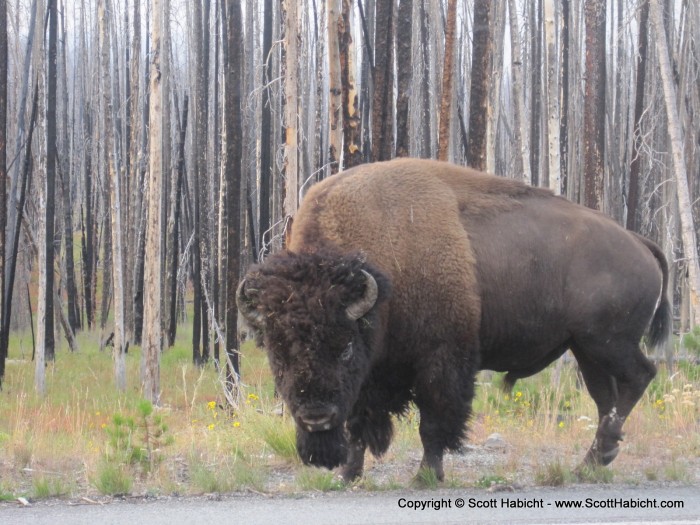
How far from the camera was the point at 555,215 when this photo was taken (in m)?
6.29

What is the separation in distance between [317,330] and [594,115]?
962 centimetres

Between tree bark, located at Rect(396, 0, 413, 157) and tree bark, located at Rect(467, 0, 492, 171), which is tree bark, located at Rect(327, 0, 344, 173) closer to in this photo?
tree bark, located at Rect(396, 0, 413, 157)

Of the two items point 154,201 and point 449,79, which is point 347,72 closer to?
point 449,79

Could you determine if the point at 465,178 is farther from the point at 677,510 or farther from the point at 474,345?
the point at 677,510

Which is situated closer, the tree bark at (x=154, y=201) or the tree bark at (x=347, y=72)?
the tree bark at (x=347, y=72)

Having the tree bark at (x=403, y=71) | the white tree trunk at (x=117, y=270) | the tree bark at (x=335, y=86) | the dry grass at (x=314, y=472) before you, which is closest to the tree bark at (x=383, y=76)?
the tree bark at (x=403, y=71)

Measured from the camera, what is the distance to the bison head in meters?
4.98

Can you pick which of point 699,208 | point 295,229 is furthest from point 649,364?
point 699,208

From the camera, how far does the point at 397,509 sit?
15.6 ft

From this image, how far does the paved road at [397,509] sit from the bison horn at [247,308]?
3.77ft

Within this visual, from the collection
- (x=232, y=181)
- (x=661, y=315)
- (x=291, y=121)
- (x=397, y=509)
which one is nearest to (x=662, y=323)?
(x=661, y=315)

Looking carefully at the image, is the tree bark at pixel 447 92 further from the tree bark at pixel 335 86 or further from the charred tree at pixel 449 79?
the tree bark at pixel 335 86

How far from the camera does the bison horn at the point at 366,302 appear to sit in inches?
204

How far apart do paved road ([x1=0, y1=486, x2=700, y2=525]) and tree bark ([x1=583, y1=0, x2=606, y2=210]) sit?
728 cm
